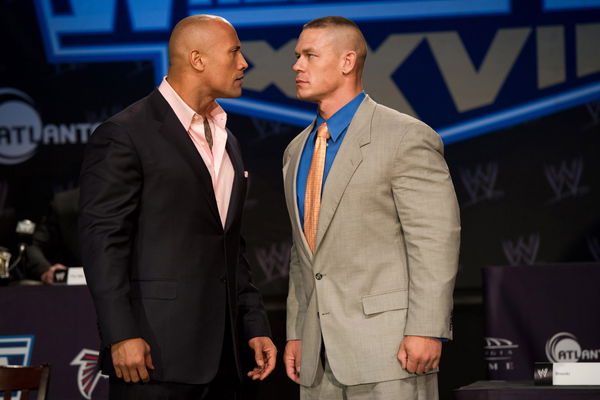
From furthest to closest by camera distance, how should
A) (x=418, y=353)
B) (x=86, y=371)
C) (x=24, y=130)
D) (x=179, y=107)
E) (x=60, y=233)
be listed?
(x=24, y=130) < (x=60, y=233) < (x=86, y=371) < (x=179, y=107) < (x=418, y=353)

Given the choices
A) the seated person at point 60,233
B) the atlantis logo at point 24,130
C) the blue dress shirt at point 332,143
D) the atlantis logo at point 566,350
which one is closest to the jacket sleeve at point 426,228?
the blue dress shirt at point 332,143

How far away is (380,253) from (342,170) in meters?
0.28

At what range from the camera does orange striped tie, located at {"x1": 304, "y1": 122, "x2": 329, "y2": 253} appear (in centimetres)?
256

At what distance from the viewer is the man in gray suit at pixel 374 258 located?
7.77 ft

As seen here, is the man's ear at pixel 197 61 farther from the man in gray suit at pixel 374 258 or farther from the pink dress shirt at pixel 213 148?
the man in gray suit at pixel 374 258

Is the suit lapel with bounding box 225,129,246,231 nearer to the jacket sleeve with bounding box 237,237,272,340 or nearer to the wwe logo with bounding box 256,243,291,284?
the jacket sleeve with bounding box 237,237,272,340

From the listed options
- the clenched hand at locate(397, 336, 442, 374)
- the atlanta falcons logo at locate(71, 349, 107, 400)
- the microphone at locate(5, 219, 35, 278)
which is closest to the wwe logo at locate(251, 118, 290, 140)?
the microphone at locate(5, 219, 35, 278)

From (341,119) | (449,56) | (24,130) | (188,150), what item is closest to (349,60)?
(341,119)

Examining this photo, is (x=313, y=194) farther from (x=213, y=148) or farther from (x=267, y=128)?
(x=267, y=128)

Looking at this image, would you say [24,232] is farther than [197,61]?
Yes

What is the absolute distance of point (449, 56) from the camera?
5141 millimetres

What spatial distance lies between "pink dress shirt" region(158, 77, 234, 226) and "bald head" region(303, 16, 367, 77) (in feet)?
1.61

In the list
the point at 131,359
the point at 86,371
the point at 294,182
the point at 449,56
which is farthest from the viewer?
the point at 449,56

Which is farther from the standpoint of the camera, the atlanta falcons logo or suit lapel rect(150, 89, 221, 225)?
the atlanta falcons logo
